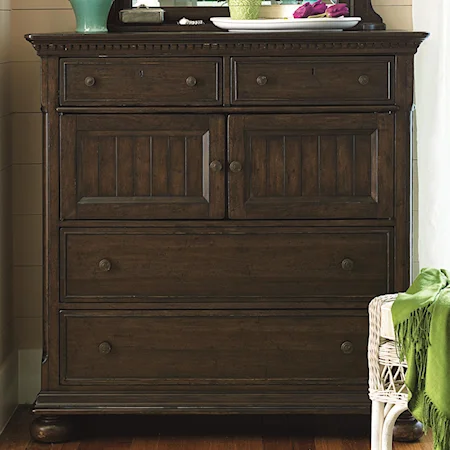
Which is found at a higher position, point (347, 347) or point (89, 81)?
point (89, 81)

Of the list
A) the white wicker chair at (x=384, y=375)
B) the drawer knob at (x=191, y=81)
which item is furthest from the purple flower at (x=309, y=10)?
the white wicker chair at (x=384, y=375)

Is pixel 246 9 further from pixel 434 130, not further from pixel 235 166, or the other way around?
pixel 434 130

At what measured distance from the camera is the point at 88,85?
113 inches

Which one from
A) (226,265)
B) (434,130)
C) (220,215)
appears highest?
(434,130)

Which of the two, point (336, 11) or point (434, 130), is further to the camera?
point (434, 130)

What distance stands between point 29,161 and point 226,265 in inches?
35.2

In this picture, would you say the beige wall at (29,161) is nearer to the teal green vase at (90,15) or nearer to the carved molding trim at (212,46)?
the teal green vase at (90,15)

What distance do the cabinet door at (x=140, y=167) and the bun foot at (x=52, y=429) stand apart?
1.98 feet

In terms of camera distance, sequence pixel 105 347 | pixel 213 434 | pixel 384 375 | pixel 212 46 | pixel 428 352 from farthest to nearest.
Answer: pixel 213 434 → pixel 105 347 → pixel 212 46 → pixel 384 375 → pixel 428 352

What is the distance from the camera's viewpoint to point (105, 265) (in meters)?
2.93

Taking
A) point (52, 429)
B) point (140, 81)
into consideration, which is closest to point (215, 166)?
point (140, 81)

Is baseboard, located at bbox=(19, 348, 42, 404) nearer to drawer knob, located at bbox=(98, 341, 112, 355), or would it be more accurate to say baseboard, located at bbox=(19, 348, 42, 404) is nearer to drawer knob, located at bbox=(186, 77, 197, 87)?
drawer knob, located at bbox=(98, 341, 112, 355)

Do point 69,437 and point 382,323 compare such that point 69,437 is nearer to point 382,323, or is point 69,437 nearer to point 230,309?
point 230,309

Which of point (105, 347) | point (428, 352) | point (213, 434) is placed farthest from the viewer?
point (213, 434)
